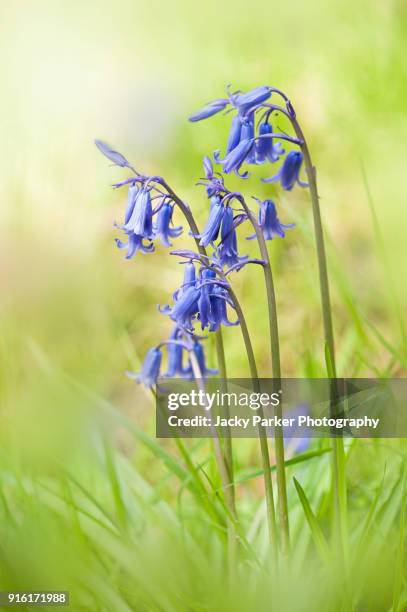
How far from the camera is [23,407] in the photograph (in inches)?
67.6

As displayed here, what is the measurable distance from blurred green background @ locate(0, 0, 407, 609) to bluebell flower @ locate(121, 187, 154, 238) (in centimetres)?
96

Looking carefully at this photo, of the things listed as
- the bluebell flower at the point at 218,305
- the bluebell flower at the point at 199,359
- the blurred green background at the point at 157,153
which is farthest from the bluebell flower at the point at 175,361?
the blurred green background at the point at 157,153

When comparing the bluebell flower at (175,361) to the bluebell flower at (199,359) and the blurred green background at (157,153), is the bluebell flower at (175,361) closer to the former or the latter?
the bluebell flower at (199,359)

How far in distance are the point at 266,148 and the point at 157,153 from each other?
209 centimetres

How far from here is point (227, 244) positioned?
100 centimetres

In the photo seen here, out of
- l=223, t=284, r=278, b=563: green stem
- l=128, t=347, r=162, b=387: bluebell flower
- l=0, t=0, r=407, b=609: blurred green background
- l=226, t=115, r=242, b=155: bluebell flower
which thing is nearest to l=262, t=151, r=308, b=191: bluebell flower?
l=226, t=115, r=242, b=155: bluebell flower

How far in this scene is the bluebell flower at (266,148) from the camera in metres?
1.06

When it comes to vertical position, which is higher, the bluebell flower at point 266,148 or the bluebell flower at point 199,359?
the bluebell flower at point 266,148

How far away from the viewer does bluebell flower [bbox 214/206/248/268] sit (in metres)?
0.97

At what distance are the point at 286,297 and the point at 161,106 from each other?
4.31 ft

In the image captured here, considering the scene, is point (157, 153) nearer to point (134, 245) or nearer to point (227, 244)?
point (134, 245)
